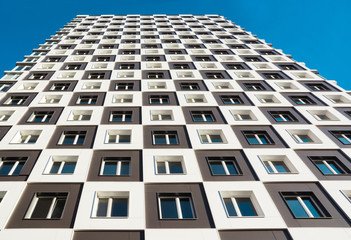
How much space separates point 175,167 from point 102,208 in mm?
4793

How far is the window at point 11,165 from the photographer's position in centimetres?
1463

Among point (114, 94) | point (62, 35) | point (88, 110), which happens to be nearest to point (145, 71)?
point (114, 94)

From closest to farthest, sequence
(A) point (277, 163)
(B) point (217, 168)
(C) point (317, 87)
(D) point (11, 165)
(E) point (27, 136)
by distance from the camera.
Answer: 1. (D) point (11, 165)
2. (B) point (217, 168)
3. (A) point (277, 163)
4. (E) point (27, 136)
5. (C) point (317, 87)

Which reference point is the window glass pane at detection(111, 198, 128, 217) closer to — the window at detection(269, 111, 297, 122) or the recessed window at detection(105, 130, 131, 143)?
the recessed window at detection(105, 130, 131, 143)

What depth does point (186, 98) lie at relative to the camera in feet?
73.8

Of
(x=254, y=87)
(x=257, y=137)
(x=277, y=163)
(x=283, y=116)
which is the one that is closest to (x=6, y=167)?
(x=257, y=137)

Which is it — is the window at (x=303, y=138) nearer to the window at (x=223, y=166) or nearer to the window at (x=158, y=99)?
the window at (x=223, y=166)

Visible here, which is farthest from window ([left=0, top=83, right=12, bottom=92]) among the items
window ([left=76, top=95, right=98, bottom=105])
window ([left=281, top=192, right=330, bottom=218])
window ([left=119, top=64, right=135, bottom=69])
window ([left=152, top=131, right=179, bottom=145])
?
window ([left=281, top=192, right=330, bottom=218])

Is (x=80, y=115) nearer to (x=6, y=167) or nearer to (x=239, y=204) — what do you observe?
(x=6, y=167)

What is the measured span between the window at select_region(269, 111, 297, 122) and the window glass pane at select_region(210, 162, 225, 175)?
743 centimetres

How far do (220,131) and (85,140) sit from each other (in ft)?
29.9

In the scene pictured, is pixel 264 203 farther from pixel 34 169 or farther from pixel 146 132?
pixel 34 169

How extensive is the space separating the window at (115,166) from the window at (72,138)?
284 centimetres

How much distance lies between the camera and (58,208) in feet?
41.1
